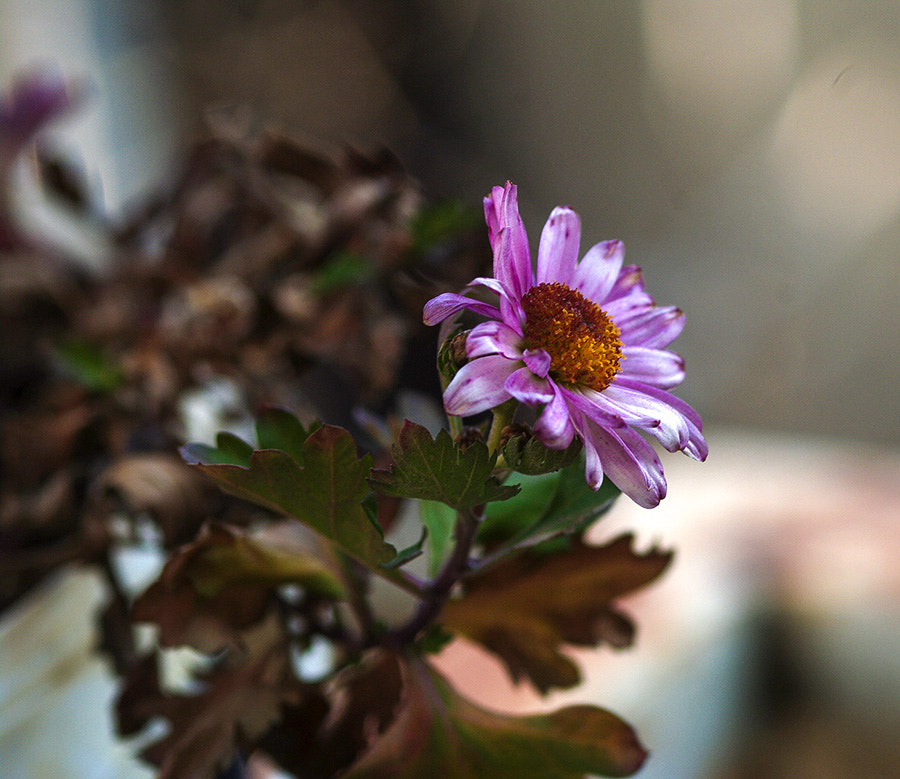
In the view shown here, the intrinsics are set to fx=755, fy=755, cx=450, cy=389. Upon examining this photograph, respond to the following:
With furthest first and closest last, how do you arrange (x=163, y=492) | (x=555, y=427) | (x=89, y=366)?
(x=89, y=366) → (x=163, y=492) → (x=555, y=427)

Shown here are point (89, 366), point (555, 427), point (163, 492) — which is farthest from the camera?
point (89, 366)

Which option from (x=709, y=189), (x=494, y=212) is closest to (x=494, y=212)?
(x=494, y=212)

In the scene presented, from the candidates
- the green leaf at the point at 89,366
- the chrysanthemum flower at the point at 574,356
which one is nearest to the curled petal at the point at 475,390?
the chrysanthemum flower at the point at 574,356

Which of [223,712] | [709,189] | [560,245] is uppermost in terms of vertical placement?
[709,189]

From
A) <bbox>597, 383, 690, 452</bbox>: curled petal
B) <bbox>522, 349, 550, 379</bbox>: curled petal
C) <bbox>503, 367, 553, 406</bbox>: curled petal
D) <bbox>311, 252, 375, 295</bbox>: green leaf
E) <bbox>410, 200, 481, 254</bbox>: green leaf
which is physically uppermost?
<bbox>410, 200, 481, 254</bbox>: green leaf

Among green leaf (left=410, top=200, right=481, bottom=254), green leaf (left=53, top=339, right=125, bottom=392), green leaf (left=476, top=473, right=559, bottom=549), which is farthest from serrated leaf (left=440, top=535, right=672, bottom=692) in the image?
green leaf (left=53, top=339, right=125, bottom=392)

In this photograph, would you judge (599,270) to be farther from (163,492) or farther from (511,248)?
(163,492)

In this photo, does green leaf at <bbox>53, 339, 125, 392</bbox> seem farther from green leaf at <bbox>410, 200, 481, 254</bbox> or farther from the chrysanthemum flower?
the chrysanthemum flower
